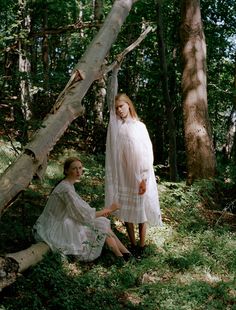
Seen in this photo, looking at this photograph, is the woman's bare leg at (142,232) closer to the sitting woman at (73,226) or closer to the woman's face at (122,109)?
the sitting woman at (73,226)

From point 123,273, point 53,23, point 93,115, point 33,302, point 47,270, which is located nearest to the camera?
point 33,302

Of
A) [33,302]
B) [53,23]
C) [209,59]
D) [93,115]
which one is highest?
[53,23]

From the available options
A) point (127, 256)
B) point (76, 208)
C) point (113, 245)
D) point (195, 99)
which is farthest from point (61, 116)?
point (195, 99)

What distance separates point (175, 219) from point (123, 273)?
2405 millimetres

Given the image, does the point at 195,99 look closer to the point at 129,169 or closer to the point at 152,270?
the point at 129,169

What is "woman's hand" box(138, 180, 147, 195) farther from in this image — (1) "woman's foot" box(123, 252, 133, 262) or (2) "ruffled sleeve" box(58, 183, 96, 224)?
(1) "woman's foot" box(123, 252, 133, 262)

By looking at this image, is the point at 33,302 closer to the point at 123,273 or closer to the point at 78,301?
the point at 78,301

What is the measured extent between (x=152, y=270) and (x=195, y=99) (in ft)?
14.4

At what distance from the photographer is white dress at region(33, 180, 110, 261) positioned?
5574 mm

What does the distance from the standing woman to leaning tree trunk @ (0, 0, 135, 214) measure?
3.83ft

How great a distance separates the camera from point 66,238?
18.4 ft

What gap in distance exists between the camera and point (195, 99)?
898 centimetres

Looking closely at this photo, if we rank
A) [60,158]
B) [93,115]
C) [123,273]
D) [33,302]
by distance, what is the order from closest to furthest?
1. [33,302]
2. [123,273]
3. [60,158]
4. [93,115]

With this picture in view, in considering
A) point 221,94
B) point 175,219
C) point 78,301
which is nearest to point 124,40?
point 221,94
